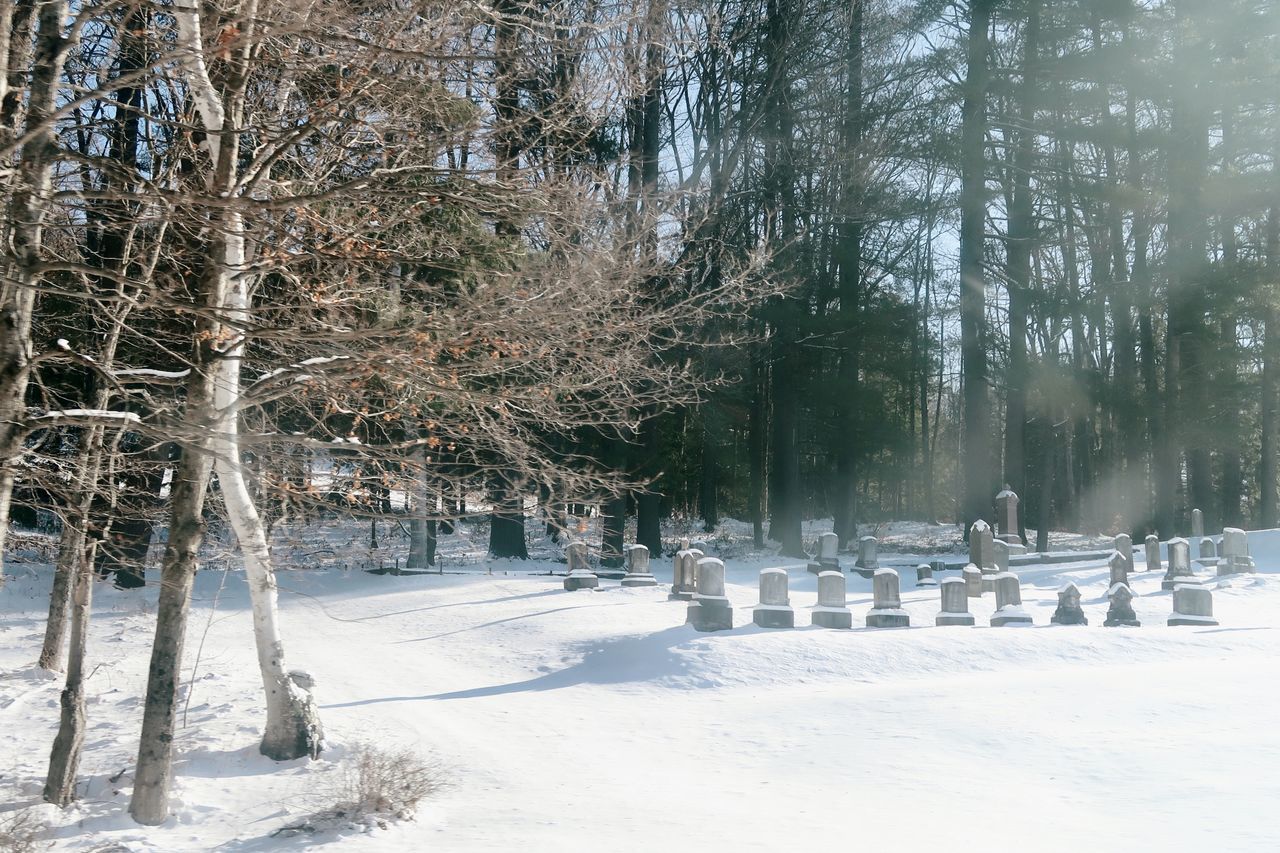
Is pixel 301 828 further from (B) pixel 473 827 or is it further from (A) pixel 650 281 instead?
(A) pixel 650 281

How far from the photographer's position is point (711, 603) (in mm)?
12523

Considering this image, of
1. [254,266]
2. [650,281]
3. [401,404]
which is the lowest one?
[401,404]

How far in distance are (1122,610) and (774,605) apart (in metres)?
4.50

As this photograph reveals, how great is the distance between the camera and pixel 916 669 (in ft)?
35.8

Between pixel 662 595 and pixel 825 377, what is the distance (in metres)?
13.8

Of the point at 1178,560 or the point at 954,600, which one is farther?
the point at 1178,560

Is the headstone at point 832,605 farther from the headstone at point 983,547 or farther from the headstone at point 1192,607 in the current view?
the headstone at point 983,547

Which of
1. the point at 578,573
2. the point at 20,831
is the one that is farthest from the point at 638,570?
the point at 20,831

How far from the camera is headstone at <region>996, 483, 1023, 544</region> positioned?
20219mm

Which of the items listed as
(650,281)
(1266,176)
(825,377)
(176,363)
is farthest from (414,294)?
(1266,176)

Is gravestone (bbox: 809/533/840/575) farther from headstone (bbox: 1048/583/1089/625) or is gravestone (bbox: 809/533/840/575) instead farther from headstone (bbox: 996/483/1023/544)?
headstone (bbox: 1048/583/1089/625)

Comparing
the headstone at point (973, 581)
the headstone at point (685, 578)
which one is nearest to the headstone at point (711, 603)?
the headstone at point (685, 578)

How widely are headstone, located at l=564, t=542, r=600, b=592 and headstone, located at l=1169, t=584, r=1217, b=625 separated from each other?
825 cm

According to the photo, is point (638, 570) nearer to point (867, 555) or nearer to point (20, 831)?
point (867, 555)
